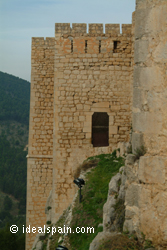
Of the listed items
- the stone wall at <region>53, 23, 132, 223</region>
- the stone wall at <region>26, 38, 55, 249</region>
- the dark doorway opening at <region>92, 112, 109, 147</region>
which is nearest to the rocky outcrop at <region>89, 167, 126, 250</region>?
the stone wall at <region>53, 23, 132, 223</region>

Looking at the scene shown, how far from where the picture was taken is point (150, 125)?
3.63 m

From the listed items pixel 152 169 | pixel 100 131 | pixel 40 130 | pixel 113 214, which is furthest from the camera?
pixel 40 130

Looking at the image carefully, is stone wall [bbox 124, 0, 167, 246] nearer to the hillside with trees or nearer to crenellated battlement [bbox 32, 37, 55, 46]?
crenellated battlement [bbox 32, 37, 55, 46]

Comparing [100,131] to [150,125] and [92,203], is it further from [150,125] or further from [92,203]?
[150,125]

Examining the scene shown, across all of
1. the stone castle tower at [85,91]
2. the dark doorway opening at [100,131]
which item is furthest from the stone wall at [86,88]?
the dark doorway opening at [100,131]

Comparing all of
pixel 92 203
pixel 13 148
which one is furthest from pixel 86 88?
pixel 13 148

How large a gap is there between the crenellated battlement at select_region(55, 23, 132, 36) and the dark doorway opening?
241 cm

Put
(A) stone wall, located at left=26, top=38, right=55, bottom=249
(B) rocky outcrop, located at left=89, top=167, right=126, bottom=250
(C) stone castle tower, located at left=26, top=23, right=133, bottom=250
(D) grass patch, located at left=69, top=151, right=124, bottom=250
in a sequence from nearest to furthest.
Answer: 1. (B) rocky outcrop, located at left=89, top=167, right=126, bottom=250
2. (D) grass patch, located at left=69, top=151, right=124, bottom=250
3. (C) stone castle tower, located at left=26, top=23, right=133, bottom=250
4. (A) stone wall, located at left=26, top=38, right=55, bottom=249

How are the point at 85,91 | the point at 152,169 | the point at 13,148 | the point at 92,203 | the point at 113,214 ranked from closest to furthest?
the point at 152,169
the point at 113,214
the point at 92,203
the point at 85,91
the point at 13,148

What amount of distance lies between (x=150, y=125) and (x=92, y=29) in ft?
23.0

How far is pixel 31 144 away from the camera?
524 inches

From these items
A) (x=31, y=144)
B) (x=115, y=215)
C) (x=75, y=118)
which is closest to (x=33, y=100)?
(x=31, y=144)

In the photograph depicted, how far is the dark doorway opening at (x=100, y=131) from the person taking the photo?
10.8m

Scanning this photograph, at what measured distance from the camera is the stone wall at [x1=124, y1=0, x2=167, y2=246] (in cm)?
356
